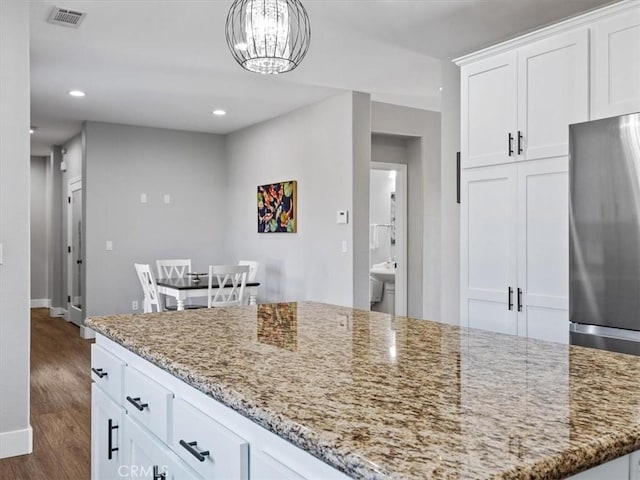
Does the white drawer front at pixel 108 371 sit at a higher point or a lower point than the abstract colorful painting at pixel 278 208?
lower

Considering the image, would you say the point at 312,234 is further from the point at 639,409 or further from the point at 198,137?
the point at 639,409

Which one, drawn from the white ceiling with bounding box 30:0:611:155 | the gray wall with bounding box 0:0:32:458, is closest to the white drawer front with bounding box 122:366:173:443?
the gray wall with bounding box 0:0:32:458

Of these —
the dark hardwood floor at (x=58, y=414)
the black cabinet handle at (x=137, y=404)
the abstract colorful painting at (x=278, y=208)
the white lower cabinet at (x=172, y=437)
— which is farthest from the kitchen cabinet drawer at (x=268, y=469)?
the abstract colorful painting at (x=278, y=208)

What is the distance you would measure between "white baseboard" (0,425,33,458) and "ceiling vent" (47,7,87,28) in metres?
2.48

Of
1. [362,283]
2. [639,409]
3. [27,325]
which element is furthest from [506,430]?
[362,283]

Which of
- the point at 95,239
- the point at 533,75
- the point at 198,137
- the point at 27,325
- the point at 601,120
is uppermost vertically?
the point at 198,137

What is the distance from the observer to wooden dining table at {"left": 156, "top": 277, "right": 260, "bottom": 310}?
5.11 meters

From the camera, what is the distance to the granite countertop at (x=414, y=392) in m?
0.81

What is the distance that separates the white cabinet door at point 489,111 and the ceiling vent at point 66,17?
2.42 metres

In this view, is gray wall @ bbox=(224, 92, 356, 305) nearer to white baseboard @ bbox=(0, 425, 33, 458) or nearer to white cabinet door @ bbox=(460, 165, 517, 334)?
white cabinet door @ bbox=(460, 165, 517, 334)

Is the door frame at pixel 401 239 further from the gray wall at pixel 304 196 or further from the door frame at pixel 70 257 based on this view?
the door frame at pixel 70 257

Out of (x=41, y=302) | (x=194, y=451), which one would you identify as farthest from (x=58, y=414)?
(x=41, y=302)

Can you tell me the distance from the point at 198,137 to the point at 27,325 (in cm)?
483

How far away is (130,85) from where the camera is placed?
5.07 metres
